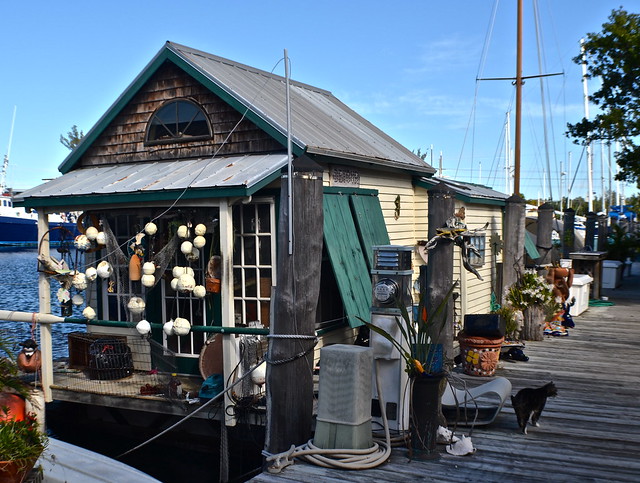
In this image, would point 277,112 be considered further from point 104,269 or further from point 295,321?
point 295,321

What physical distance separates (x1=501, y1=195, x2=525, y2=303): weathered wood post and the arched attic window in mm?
6065

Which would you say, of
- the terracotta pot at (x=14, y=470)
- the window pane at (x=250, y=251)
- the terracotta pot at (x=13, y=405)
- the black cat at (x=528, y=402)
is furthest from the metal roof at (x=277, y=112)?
the terracotta pot at (x=14, y=470)

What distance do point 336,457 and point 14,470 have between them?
2537mm

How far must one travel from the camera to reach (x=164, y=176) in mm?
9750

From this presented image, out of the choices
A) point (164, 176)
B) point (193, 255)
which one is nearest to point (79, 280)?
point (193, 255)

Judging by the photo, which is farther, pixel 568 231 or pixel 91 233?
pixel 568 231

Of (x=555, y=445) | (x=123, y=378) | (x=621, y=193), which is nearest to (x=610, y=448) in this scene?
(x=555, y=445)

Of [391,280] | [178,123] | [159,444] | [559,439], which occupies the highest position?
[178,123]

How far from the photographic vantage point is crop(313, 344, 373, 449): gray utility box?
19.0 feet

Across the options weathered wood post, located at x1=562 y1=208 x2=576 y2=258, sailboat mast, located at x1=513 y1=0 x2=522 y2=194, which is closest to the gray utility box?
sailboat mast, located at x1=513 y1=0 x2=522 y2=194

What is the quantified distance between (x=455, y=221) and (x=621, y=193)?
71.8 metres

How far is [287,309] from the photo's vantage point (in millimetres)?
6348

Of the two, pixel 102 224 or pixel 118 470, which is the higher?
pixel 102 224

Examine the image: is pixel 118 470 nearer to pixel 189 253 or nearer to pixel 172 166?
pixel 189 253
